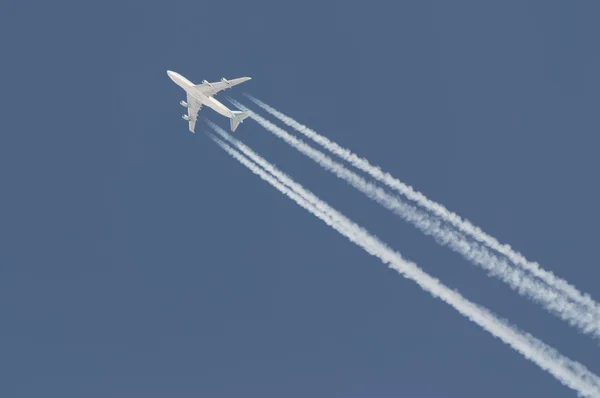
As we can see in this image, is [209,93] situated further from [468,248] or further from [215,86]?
[468,248]

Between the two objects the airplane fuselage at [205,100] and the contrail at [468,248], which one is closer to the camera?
the contrail at [468,248]

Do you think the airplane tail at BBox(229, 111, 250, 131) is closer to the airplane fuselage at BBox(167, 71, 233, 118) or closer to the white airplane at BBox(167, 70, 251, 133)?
the white airplane at BBox(167, 70, 251, 133)

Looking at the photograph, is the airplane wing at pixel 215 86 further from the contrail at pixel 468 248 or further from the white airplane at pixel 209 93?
the contrail at pixel 468 248

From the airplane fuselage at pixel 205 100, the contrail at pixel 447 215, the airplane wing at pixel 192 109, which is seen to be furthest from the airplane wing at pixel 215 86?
the contrail at pixel 447 215

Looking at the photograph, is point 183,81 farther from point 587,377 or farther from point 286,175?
point 587,377

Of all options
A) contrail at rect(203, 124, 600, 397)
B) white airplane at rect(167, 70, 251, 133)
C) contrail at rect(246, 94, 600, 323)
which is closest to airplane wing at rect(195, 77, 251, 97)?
white airplane at rect(167, 70, 251, 133)

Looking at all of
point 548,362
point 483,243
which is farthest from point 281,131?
point 548,362
